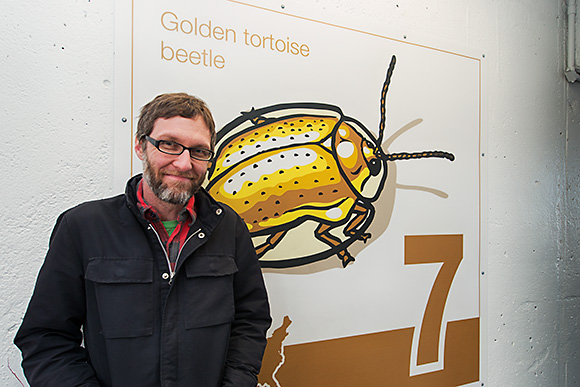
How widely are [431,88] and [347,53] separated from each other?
374mm

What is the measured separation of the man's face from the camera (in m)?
0.86

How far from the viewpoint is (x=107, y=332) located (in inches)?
32.2

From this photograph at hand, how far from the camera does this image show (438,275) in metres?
1.55

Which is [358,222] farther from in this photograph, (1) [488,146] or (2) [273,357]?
(1) [488,146]

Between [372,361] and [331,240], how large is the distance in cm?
43

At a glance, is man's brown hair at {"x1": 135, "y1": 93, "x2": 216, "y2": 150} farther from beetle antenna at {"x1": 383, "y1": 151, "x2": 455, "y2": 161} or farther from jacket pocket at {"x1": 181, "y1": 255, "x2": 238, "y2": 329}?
beetle antenna at {"x1": 383, "y1": 151, "x2": 455, "y2": 161}

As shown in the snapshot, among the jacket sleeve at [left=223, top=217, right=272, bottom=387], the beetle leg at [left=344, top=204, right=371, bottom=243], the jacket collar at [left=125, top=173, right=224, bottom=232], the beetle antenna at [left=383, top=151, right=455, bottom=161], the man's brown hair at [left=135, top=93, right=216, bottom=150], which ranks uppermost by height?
the man's brown hair at [left=135, top=93, right=216, bottom=150]

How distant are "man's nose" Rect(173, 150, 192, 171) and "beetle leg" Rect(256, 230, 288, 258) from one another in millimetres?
434

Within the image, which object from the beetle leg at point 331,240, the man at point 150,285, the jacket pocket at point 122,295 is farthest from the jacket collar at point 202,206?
the beetle leg at point 331,240

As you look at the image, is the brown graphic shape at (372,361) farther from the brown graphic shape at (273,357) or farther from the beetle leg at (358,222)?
the beetle leg at (358,222)

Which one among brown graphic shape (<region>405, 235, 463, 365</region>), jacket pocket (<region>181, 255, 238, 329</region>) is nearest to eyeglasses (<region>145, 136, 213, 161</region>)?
jacket pocket (<region>181, 255, 238, 329</region>)

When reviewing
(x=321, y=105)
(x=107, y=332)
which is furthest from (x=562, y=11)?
(x=107, y=332)

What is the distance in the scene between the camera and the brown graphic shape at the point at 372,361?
4.15ft

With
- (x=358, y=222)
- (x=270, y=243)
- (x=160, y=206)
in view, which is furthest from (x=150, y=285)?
(x=358, y=222)
